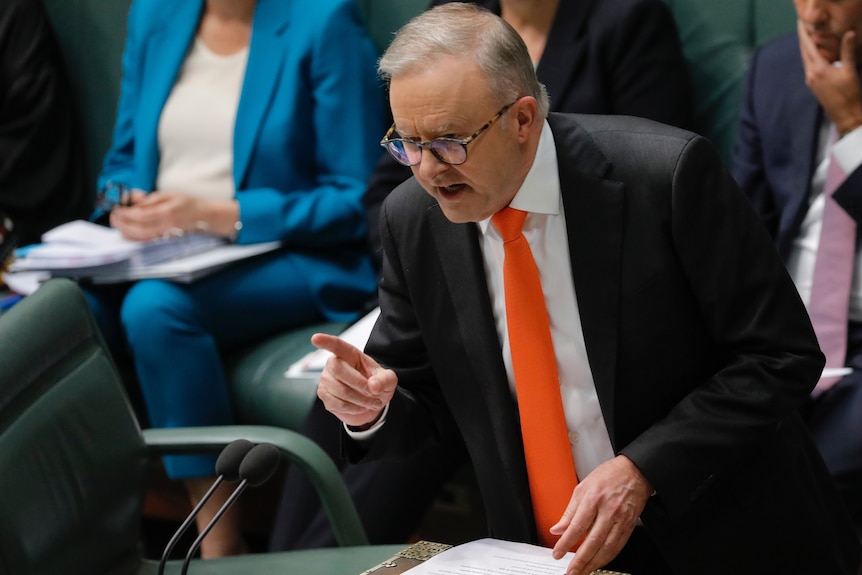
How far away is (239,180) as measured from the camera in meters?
2.90

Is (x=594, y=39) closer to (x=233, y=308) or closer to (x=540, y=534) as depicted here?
(x=233, y=308)

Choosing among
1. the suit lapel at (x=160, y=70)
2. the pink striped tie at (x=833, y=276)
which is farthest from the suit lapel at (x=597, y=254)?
the suit lapel at (x=160, y=70)

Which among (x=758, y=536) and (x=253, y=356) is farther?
(x=253, y=356)

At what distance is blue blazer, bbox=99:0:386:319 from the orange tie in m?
1.36

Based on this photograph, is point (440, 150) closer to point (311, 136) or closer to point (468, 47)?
point (468, 47)

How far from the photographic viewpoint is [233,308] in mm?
2766

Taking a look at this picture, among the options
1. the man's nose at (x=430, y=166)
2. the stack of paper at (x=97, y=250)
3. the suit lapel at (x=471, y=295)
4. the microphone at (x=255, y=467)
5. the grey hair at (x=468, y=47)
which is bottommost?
the stack of paper at (x=97, y=250)

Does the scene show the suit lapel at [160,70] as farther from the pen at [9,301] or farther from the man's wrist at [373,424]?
the man's wrist at [373,424]

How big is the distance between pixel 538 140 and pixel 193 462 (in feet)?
4.80

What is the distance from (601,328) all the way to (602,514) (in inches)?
10.1

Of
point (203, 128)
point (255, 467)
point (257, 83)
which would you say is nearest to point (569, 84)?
point (257, 83)

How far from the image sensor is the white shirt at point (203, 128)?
293 cm

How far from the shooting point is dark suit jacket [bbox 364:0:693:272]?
8.22 feet

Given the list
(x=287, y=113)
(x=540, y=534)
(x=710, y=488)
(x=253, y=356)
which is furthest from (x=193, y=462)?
(x=710, y=488)
